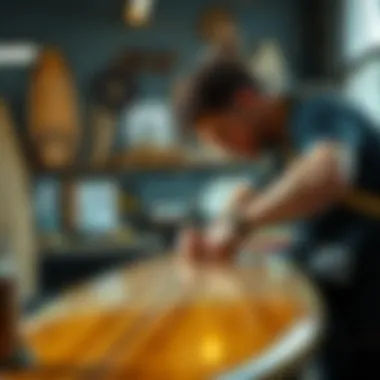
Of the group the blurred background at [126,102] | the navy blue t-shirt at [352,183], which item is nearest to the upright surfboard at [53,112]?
the blurred background at [126,102]

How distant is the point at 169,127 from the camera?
1.12 meters

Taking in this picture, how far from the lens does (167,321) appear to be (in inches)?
32.4

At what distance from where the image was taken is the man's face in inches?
44.8

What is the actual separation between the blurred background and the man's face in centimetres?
2

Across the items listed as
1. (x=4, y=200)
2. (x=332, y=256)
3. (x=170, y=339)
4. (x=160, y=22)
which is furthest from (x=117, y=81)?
(x=170, y=339)

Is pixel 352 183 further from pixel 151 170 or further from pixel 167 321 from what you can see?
pixel 167 321

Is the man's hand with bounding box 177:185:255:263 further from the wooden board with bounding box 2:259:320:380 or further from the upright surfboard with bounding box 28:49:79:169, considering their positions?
the upright surfboard with bounding box 28:49:79:169

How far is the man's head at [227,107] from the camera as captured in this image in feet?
3.71

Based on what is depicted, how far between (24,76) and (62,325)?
385 millimetres

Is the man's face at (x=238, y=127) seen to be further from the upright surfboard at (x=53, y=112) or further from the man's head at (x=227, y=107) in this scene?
the upright surfboard at (x=53, y=112)

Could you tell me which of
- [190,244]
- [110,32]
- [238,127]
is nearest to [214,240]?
[190,244]

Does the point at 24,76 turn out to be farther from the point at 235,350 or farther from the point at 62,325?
the point at 235,350

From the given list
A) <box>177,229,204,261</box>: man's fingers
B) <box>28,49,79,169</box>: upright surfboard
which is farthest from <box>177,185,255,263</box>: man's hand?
<box>28,49,79,169</box>: upright surfboard

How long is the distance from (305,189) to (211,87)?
150 mm
